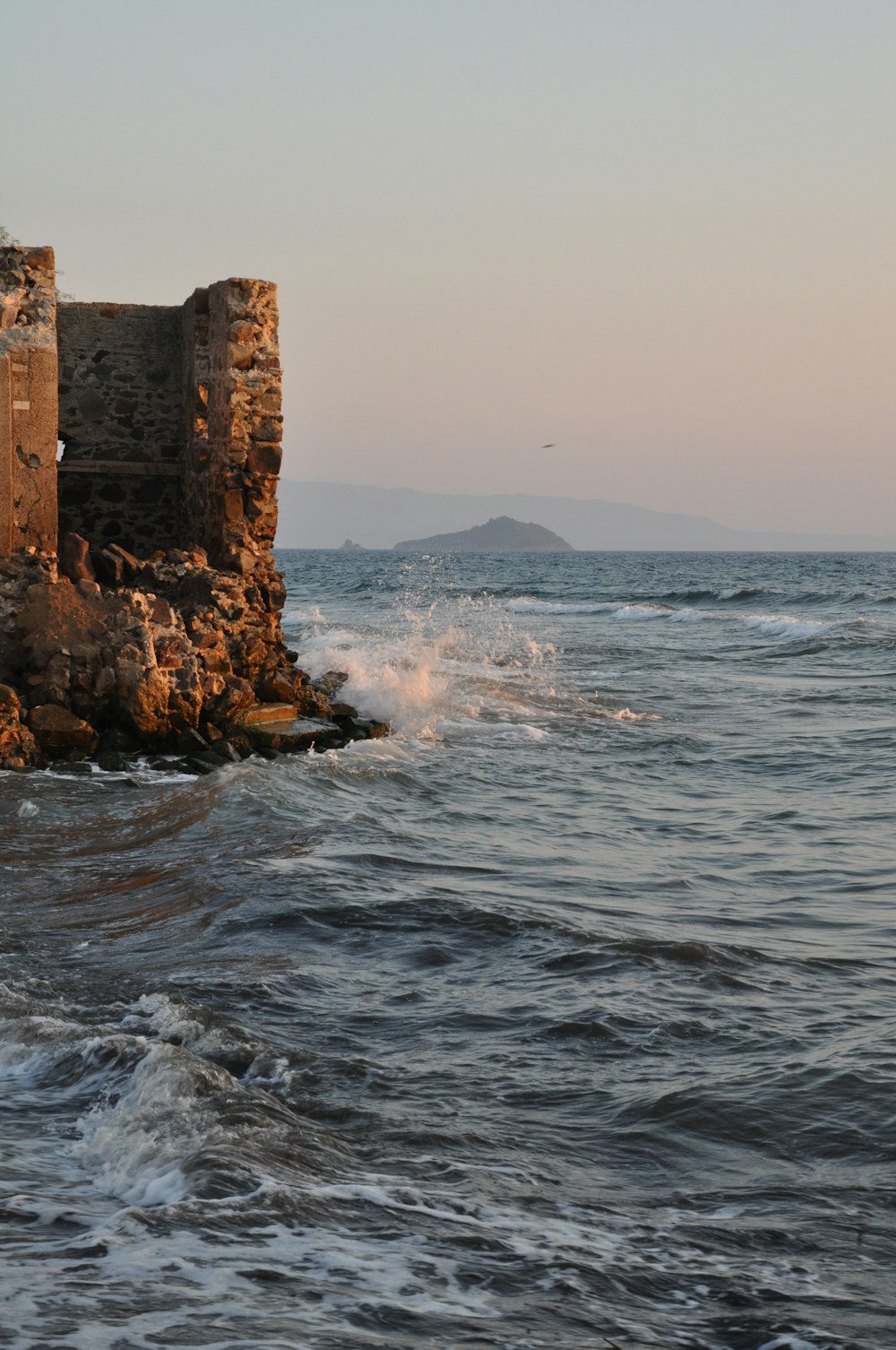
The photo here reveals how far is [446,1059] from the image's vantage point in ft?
16.8

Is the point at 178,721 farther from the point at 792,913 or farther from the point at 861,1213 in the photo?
the point at 861,1213

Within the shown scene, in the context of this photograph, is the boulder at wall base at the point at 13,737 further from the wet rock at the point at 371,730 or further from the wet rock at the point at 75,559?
the wet rock at the point at 371,730

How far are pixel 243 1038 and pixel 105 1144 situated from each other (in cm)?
103

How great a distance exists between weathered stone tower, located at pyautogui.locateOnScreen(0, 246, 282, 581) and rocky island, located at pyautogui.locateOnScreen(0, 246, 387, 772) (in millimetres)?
18

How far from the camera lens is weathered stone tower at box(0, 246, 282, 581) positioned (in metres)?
11.8

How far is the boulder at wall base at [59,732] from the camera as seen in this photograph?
1094cm

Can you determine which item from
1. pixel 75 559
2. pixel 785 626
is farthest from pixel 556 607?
pixel 75 559

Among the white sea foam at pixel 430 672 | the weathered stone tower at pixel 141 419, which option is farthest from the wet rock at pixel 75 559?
the white sea foam at pixel 430 672

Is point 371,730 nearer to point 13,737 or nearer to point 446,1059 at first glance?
point 13,737

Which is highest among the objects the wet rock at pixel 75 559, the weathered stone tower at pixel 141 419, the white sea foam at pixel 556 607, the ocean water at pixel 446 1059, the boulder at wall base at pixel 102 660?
the weathered stone tower at pixel 141 419

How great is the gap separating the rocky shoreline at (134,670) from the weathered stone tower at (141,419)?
0.57 m

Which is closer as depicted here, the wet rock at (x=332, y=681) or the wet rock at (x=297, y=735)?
the wet rock at (x=297, y=735)

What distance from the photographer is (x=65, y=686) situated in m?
11.2

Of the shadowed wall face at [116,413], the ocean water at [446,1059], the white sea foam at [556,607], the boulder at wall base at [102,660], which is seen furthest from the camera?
the white sea foam at [556,607]
